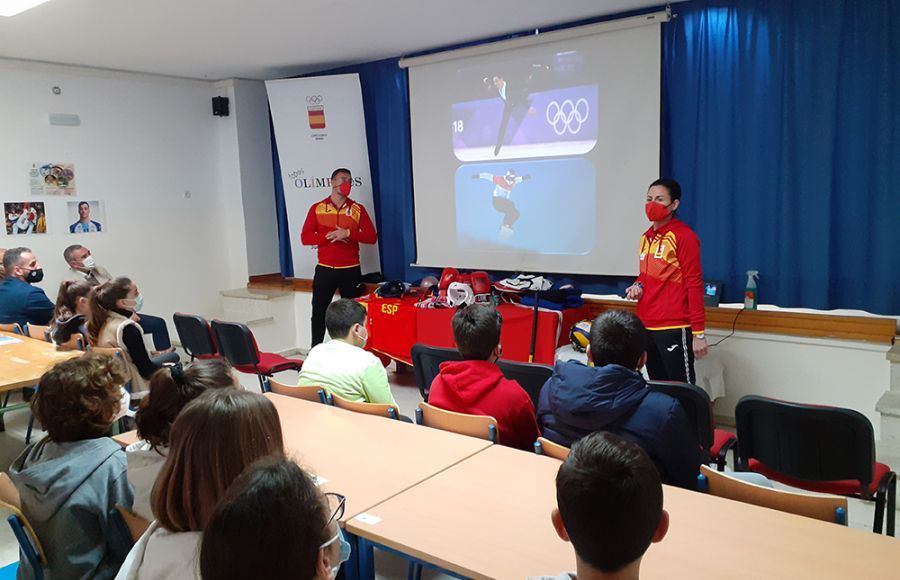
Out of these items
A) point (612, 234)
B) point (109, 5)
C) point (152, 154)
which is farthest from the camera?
point (152, 154)

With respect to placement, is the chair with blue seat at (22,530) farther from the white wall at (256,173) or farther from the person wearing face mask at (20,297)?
the white wall at (256,173)

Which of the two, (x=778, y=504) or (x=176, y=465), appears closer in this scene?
(x=176, y=465)

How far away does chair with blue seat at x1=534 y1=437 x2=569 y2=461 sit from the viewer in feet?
7.09

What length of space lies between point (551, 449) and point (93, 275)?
17.0 feet

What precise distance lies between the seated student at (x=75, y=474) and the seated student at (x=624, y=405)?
1.40 meters

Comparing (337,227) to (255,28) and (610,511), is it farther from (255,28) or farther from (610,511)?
(610,511)

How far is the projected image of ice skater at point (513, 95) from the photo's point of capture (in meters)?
5.35

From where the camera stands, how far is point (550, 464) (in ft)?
7.06

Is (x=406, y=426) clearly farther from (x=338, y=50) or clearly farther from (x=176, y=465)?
(x=338, y=50)

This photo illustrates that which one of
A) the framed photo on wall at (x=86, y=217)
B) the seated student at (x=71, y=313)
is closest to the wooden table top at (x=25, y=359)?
the seated student at (x=71, y=313)

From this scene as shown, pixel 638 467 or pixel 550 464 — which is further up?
pixel 638 467

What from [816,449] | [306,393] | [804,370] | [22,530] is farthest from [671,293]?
[22,530]

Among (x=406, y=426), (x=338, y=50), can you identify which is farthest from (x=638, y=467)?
(x=338, y=50)

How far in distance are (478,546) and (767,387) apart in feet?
11.3
